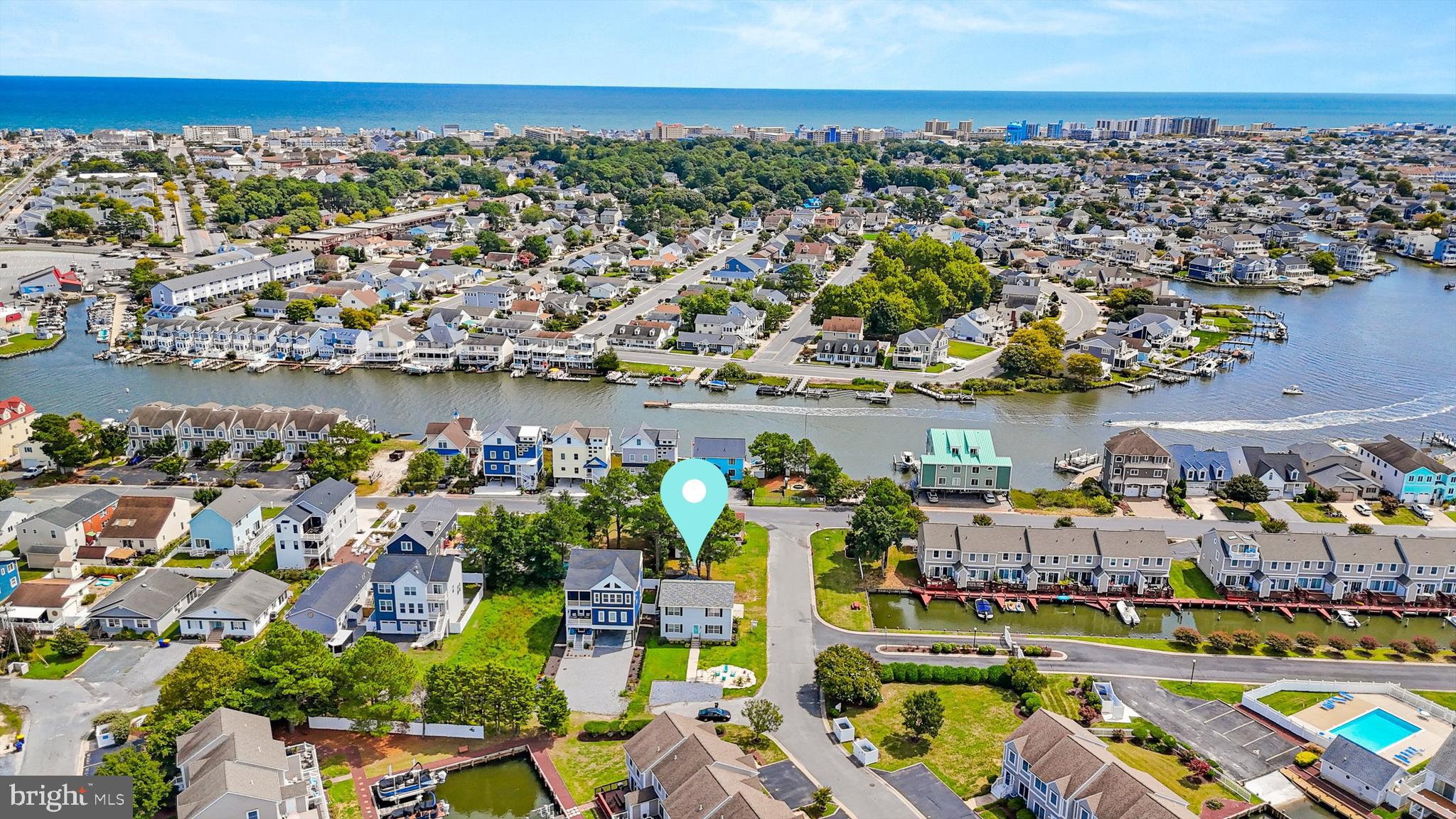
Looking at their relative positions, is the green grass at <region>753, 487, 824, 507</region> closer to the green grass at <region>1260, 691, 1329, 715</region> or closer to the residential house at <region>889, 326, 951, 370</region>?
the green grass at <region>1260, 691, 1329, 715</region>

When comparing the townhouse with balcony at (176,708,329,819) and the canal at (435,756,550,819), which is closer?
the townhouse with balcony at (176,708,329,819)

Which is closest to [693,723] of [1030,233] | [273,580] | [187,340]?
[273,580]

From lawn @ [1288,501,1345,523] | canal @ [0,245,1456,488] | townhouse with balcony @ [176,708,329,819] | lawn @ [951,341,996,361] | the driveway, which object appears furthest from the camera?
lawn @ [951,341,996,361]

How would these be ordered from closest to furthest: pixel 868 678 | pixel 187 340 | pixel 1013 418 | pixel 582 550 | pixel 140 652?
pixel 868 678 → pixel 140 652 → pixel 582 550 → pixel 1013 418 → pixel 187 340

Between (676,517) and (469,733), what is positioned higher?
(676,517)

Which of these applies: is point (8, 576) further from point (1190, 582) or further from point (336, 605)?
point (1190, 582)

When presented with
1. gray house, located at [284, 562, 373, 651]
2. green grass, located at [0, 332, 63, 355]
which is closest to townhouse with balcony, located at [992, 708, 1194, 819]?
gray house, located at [284, 562, 373, 651]

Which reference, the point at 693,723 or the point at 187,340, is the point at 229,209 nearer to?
the point at 187,340

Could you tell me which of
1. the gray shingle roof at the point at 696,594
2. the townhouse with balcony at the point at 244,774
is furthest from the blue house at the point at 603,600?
the townhouse with balcony at the point at 244,774
